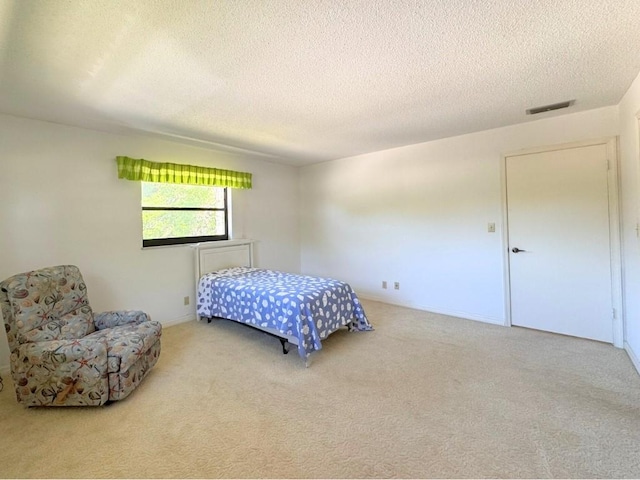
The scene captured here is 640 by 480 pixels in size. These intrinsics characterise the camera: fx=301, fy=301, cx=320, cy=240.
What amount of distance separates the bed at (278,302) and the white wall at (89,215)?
369mm

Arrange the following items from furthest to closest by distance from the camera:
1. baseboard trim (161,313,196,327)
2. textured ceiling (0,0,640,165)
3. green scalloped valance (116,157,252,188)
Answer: baseboard trim (161,313,196,327), green scalloped valance (116,157,252,188), textured ceiling (0,0,640,165)

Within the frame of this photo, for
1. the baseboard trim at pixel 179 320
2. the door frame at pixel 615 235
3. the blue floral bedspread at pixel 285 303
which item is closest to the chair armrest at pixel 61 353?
the blue floral bedspread at pixel 285 303

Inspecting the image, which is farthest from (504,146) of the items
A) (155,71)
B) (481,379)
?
(155,71)

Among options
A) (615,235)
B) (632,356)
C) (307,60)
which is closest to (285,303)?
(307,60)

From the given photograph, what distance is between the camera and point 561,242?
3.11 metres

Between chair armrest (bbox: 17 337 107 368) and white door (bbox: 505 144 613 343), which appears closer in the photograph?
chair armrest (bbox: 17 337 107 368)

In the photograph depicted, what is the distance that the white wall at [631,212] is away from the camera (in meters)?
2.31

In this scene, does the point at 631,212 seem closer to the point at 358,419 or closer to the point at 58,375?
the point at 358,419

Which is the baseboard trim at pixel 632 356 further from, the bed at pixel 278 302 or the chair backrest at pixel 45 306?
the chair backrest at pixel 45 306

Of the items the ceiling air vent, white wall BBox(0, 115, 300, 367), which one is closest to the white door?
the ceiling air vent

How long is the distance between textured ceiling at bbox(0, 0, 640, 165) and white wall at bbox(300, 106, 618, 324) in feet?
1.90

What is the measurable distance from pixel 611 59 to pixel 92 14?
301cm

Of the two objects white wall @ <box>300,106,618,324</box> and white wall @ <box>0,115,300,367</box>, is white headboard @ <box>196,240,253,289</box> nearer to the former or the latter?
white wall @ <box>0,115,300,367</box>

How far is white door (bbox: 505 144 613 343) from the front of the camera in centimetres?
292
